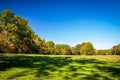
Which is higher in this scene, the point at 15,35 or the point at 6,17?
the point at 6,17

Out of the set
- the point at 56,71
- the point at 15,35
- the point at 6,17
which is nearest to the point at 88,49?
the point at 15,35

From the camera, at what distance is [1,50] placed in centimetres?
5897

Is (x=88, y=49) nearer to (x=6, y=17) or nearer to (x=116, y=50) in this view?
(x=116, y=50)

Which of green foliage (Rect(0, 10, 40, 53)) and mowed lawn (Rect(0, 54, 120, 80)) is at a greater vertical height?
green foliage (Rect(0, 10, 40, 53))

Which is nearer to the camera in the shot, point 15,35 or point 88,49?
point 15,35

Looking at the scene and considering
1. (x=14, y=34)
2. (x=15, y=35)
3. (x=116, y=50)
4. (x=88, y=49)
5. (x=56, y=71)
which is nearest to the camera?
(x=56, y=71)

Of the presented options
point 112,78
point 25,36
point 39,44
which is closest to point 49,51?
point 39,44

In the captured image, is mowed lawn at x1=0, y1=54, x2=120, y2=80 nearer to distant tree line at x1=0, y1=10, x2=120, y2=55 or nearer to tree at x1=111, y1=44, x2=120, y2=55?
distant tree line at x1=0, y1=10, x2=120, y2=55

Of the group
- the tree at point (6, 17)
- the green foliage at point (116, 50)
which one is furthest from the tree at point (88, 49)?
the tree at point (6, 17)

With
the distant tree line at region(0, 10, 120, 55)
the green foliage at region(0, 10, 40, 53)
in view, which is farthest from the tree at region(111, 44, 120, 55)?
the green foliage at region(0, 10, 40, 53)

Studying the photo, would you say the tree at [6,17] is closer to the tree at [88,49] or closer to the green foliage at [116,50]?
the tree at [88,49]

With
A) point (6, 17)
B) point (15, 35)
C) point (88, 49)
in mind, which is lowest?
point (88, 49)

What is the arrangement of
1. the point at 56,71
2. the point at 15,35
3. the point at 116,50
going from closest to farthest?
the point at 56,71
the point at 15,35
the point at 116,50

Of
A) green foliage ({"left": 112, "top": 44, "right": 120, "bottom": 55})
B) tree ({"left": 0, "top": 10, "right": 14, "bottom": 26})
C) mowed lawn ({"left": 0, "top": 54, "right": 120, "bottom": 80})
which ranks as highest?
tree ({"left": 0, "top": 10, "right": 14, "bottom": 26})
